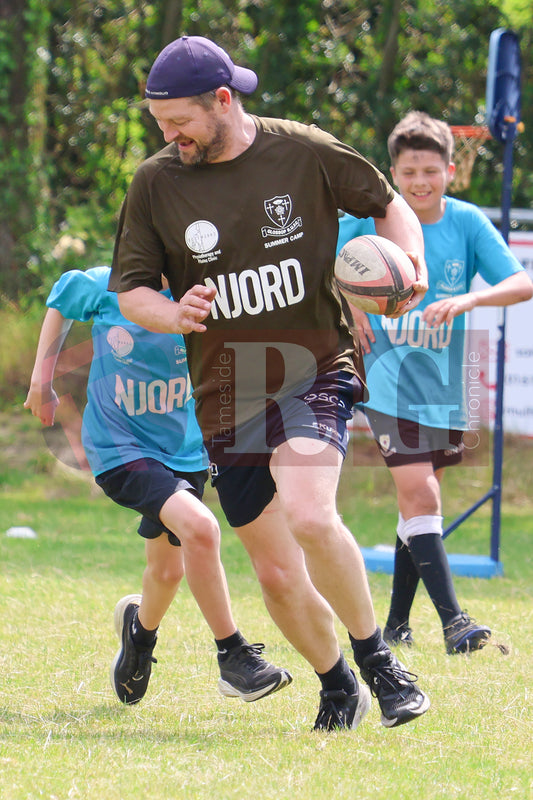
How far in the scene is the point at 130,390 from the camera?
4.38m

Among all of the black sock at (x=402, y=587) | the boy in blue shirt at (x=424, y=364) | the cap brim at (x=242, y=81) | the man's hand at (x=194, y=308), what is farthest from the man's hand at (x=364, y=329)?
the man's hand at (x=194, y=308)

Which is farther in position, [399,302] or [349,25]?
[349,25]

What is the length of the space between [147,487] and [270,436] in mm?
679

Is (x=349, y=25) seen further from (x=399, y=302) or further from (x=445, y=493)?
(x=399, y=302)

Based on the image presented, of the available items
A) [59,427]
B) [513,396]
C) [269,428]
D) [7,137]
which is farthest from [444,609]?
[7,137]

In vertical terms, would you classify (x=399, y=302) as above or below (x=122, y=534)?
above

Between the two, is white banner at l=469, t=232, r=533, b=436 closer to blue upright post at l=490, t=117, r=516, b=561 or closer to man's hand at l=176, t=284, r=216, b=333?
blue upright post at l=490, t=117, r=516, b=561

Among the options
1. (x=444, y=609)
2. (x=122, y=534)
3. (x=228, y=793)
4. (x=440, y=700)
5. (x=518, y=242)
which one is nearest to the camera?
(x=228, y=793)

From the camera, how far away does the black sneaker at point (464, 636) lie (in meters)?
4.82

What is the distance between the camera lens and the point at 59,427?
1134 cm

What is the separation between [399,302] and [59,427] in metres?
8.18

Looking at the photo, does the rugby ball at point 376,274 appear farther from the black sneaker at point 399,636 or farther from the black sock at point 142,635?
the black sneaker at point 399,636

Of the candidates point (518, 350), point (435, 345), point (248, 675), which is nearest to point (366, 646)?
point (248, 675)

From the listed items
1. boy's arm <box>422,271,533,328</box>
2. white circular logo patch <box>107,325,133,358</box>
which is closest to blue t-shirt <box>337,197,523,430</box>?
boy's arm <box>422,271,533,328</box>
